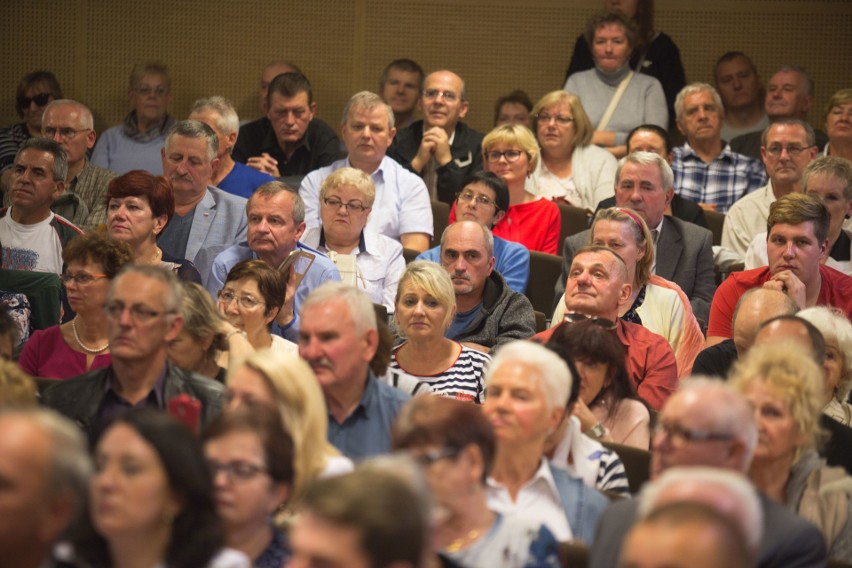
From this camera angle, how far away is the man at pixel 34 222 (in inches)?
185

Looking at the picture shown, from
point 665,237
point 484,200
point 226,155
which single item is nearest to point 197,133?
point 226,155

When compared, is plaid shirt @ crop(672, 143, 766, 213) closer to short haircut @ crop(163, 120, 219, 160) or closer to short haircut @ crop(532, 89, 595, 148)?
short haircut @ crop(532, 89, 595, 148)

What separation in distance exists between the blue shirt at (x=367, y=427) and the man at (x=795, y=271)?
1.76 m

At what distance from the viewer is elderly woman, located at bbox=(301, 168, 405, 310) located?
5.06 m

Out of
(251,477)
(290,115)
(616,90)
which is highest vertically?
(616,90)

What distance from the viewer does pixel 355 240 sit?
16.9ft

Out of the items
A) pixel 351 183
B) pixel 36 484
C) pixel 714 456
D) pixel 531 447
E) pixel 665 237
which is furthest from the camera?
pixel 665 237

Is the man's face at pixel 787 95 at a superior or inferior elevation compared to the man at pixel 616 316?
superior

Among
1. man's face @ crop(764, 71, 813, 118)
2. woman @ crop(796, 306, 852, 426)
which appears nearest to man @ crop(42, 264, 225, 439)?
woman @ crop(796, 306, 852, 426)

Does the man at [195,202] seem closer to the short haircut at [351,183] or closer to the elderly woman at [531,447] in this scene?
the short haircut at [351,183]

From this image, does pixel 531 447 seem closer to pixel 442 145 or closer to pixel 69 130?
pixel 442 145

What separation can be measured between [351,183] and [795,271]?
1737 millimetres

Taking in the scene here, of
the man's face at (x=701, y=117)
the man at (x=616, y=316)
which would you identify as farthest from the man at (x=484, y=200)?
the man's face at (x=701, y=117)

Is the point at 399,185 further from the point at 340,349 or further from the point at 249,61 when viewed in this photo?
the point at 340,349
